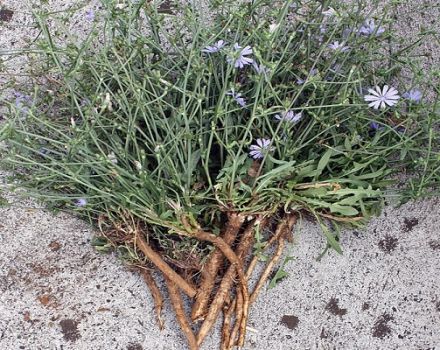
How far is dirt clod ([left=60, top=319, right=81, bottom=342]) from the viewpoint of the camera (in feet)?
4.32

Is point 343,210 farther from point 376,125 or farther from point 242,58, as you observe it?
point 242,58

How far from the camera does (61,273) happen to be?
1.36 meters

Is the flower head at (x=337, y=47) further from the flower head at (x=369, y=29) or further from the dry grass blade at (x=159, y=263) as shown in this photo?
the dry grass blade at (x=159, y=263)

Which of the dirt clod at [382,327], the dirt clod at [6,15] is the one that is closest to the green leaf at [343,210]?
the dirt clod at [382,327]

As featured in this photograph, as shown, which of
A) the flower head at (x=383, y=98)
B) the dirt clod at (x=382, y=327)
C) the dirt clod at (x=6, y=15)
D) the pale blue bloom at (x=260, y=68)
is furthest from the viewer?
the dirt clod at (x=6, y=15)

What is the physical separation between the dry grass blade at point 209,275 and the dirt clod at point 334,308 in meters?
0.24

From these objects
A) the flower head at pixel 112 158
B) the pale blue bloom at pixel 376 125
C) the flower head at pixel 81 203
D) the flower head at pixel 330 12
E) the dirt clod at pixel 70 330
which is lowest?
the dirt clod at pixel 70 330

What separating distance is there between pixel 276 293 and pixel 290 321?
6 cm

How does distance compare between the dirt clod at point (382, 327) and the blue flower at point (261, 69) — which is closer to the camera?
the blue flower at point (261, 69)

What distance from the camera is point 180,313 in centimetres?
133

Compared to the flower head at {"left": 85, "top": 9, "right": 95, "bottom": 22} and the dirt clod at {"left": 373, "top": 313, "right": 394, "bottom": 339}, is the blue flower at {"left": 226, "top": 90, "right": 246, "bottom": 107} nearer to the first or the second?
the flower head at {"left": 85, "top": 9, "right": 95, "bottom": 22}

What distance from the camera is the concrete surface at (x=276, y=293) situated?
1.33 m

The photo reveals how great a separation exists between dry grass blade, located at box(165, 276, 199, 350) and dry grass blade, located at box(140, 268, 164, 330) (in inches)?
1.0

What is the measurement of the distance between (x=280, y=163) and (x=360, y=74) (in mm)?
253
